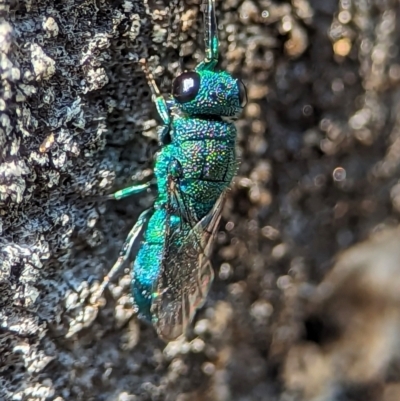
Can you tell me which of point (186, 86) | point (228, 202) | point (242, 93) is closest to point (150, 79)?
point (186, 86)

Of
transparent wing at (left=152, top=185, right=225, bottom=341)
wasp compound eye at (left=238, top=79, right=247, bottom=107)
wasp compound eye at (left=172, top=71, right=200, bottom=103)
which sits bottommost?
transparent wing at (left=152, top=185, right=225, bottom=341)

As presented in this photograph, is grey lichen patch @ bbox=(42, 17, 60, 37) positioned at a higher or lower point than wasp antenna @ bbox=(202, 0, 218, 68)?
higher

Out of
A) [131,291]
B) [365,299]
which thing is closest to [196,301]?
[131,291]

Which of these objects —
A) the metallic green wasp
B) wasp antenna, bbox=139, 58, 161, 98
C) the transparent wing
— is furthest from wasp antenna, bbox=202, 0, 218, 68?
the transparent wing

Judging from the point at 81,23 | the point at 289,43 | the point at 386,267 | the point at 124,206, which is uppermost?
the point at 81,23

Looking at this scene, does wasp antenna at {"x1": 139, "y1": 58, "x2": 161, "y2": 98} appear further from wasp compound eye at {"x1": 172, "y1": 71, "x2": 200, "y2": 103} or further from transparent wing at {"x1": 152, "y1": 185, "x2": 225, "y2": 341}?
transparent wing at {"x1": 152, "y1": 185, "x2": 225, "y2": 341}

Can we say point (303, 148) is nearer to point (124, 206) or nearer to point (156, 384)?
point (124, 206)

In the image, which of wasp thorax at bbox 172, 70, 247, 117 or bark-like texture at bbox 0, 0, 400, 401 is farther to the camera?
wasp thorax at bbox 172, 70, 247, 117
